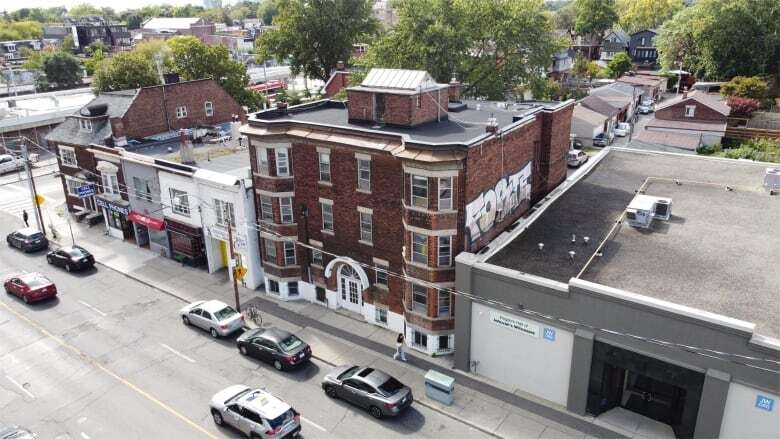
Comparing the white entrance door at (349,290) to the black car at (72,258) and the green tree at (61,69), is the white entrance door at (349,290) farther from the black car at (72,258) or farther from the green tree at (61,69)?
the green tree at (61,69)

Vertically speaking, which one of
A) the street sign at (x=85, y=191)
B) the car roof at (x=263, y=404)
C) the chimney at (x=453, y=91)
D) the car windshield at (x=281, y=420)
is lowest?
the car windshield at (x=281, y=420)

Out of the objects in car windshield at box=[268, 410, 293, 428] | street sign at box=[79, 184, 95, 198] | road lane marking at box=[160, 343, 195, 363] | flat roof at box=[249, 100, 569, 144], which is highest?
flat roof at box=[249, 100, 569, 144]

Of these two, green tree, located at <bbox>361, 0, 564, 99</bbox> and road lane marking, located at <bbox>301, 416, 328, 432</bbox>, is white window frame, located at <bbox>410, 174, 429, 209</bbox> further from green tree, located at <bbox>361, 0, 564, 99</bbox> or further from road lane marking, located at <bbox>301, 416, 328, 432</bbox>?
green tree, located at <bbox>361, 0, 564, 99</bbox>

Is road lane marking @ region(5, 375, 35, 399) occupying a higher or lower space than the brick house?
lower

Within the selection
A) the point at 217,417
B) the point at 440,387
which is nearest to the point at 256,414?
the point at 217,417

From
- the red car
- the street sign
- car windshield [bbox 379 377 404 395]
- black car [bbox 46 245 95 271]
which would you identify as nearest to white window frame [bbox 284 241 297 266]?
car windshield [bbox 379 377 404 395]

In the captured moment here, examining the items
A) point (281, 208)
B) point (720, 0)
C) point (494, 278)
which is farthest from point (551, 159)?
point (720, 0)

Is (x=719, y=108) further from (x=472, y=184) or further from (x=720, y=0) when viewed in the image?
(x=472, y=184)

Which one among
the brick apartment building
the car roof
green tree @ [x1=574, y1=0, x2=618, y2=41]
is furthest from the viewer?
green tree @ [x1=574, y1=0, x2=618, y2=41]

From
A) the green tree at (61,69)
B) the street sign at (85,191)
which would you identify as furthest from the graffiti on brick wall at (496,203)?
the green tree at (61,69)
